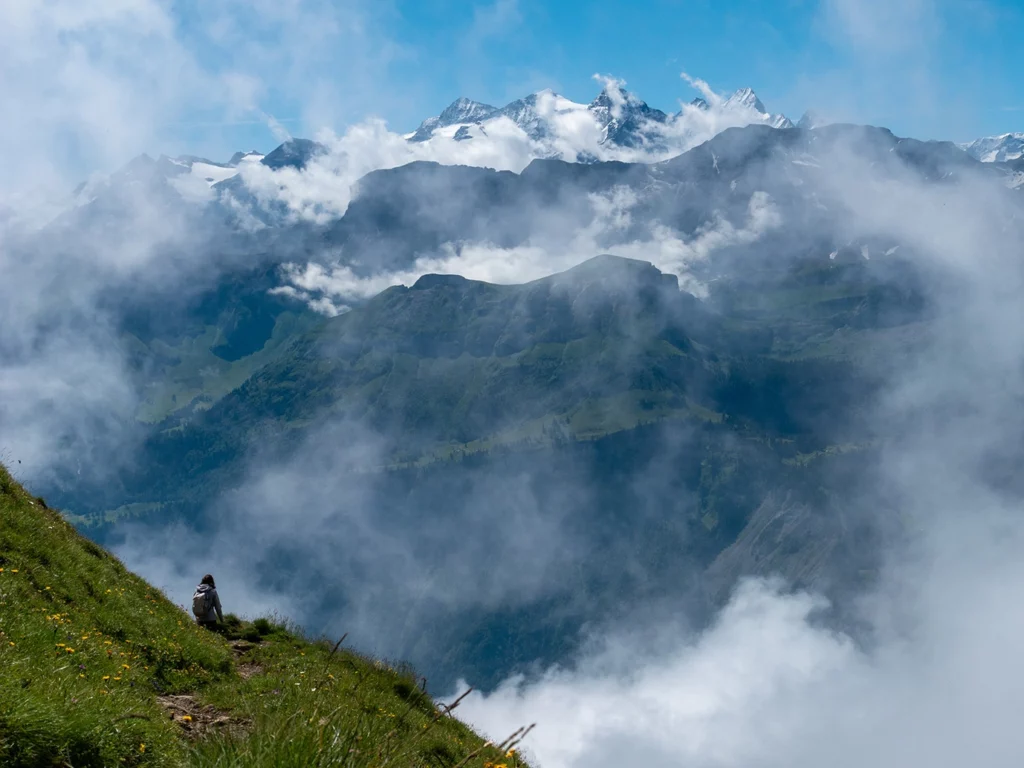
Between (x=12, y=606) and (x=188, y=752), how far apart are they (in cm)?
840

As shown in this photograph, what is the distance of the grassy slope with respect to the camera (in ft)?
24.0

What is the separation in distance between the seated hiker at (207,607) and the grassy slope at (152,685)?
783mm

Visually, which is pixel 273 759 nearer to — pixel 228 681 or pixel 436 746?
pixel 436 746

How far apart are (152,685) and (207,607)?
1164cm

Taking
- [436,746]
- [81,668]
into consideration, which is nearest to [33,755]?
[81,668]

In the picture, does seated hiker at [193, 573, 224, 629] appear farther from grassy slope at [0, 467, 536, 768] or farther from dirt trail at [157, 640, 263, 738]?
dirt trail at [157, 640, 263, 738]

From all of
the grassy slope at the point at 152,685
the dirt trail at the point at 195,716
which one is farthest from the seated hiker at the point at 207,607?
the dirt trail at the point at 195,716

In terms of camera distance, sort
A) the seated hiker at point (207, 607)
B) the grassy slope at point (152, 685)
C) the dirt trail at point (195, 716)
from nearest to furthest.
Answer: the grassy slope at point (152, 685) < the dirt trail at point (195, 716) < the seated hiker at point (207, 607)

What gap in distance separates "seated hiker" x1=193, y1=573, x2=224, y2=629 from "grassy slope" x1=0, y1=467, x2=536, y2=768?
2.57 ft

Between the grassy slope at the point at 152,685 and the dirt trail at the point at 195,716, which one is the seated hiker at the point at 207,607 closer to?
the grassy slope at the point at 152,685

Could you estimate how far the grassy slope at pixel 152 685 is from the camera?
289 inches

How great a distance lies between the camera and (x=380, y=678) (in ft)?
72.5

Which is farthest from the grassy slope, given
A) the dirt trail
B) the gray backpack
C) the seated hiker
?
the gray backpack

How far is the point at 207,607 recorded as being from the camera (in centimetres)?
2711
